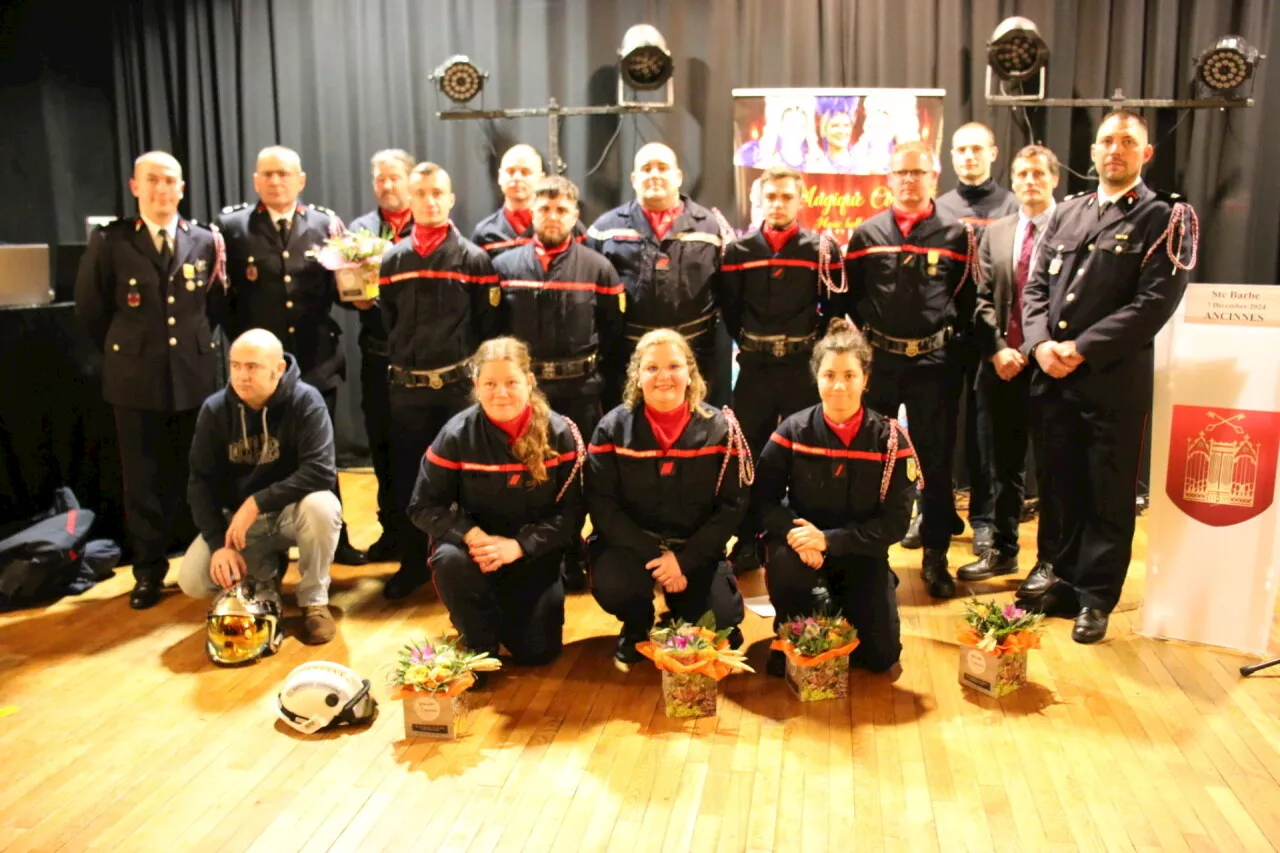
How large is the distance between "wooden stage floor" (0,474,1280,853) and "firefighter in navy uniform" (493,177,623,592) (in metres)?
0.95

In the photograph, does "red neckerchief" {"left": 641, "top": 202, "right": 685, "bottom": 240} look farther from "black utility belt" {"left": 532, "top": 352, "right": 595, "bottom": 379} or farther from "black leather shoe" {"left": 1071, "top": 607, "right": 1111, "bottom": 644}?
"black leather shoe" {"left": 1071, "top": 607, "right": 1111, "bottom": 644}

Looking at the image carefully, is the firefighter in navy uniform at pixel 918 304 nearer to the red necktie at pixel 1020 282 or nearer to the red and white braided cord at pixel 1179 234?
the red necktie at pixel 1020 282

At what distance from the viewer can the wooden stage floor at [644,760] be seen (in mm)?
2623

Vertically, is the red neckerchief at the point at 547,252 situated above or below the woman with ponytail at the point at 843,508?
above

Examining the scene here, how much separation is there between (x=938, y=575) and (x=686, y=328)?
135 centimetres

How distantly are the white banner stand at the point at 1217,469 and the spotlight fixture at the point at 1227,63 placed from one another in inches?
77.7

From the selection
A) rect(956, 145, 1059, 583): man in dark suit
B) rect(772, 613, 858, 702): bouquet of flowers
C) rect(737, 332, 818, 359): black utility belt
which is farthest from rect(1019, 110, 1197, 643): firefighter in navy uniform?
rect(772, 613, 858, 702): bouquet of flowers

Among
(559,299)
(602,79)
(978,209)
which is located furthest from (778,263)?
(602,79)

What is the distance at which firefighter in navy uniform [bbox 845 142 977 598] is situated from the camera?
4027mm

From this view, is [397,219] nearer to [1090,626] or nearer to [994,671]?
[994,671]

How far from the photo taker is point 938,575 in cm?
425

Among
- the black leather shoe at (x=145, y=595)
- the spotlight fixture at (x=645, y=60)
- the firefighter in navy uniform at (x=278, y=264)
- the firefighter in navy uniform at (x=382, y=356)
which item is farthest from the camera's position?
the spotlight fixture at (x=645, y=60)

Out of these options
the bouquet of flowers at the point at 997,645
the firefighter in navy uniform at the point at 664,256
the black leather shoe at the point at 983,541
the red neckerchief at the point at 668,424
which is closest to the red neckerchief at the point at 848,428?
the red neckerchief at the point at 668,424

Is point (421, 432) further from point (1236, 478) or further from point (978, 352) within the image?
point (1236, 478)
